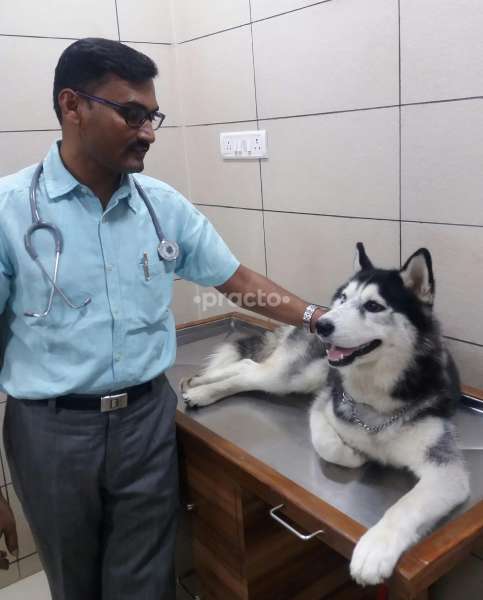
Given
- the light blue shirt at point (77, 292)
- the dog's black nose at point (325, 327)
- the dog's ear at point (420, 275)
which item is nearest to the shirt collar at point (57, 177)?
the light blue shirt at point (77, 292)

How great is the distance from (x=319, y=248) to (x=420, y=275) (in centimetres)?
58

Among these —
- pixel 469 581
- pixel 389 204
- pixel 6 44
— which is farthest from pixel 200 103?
pixel 469 581

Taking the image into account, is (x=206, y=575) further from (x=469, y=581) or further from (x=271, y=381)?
(x=469, y=581)

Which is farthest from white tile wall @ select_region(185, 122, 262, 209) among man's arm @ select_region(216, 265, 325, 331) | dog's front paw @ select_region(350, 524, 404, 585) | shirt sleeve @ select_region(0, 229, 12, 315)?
dog's front paw @ select_region(350, 524, 404, 585)

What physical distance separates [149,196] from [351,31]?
70cm

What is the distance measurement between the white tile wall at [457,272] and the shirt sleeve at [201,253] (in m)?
0.48

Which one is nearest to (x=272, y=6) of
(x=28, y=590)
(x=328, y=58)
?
(x=328, y=58)

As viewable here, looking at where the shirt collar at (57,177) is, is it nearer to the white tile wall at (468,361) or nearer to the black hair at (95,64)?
the black hair at (95,64)

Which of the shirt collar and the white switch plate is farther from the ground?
the white switch plate

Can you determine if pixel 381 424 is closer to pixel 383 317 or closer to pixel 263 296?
pixel 383 317

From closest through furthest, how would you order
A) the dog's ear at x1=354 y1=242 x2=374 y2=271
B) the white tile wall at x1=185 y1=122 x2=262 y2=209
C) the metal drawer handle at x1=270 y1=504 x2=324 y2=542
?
1. the metal drawer handle at x1=270 y1=504 x2=324 y2=542
2. the dog's ear at x1=354 y1=242 x2=374 y2=271
3. the white tile wall at x1=185 y1=122 x2=262 y2=209

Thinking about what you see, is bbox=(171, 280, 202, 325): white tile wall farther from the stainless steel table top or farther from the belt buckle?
the belt buckle

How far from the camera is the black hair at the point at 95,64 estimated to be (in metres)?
1.03

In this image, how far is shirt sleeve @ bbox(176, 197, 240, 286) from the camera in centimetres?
131
